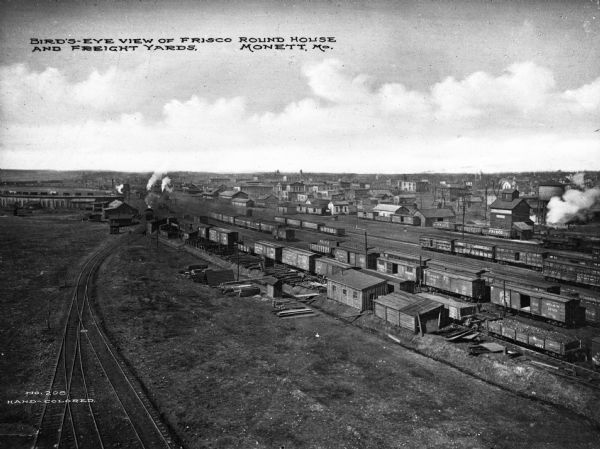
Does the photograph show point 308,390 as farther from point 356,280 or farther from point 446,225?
point 446,225

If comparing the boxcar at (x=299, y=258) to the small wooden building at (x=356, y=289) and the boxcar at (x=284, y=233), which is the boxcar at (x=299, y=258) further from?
the boxcar at (x=284, y=233)

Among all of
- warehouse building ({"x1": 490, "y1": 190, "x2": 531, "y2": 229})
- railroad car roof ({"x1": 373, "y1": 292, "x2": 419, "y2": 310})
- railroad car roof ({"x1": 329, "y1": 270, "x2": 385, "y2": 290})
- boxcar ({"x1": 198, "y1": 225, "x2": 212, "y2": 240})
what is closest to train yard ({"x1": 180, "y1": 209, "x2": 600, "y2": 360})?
boxcar ({"x1": 198, "y1": 225, "x2": 212, "y2": 240})

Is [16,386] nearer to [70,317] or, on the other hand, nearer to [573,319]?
[70,317]

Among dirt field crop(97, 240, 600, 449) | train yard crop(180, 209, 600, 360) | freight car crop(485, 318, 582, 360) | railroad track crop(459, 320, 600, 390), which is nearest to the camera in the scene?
dirt field crop(97, 240, 600, 449)

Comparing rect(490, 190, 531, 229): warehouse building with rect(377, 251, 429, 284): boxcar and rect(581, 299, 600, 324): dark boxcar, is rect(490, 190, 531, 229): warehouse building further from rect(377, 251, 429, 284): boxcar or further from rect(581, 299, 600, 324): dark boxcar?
rect(581, 299, 600, 324): dark boxcar

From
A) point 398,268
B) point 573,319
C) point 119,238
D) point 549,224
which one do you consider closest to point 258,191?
point 119,238

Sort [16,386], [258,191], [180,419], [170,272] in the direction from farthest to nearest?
[258,191] → [170,272] → [16,386] → [180,419]
